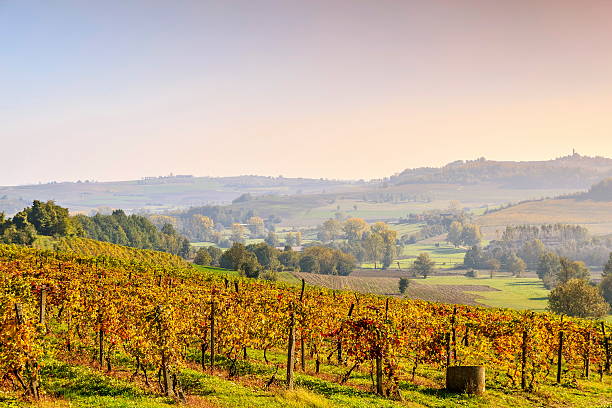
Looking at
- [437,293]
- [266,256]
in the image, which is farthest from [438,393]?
[266,256]

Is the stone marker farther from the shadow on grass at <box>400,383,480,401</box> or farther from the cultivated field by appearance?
the cultivated field

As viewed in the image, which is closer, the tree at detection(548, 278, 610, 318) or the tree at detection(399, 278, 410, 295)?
the tree at detection(548, 278, 610, 318)

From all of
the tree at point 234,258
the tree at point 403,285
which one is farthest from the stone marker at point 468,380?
the tree at point 403,285

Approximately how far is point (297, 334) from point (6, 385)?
16328mm

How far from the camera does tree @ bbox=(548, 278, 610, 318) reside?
102869 mm

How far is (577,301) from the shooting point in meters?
104

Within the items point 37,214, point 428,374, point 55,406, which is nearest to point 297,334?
point 428,374

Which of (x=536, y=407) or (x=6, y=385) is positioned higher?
(x=6, y=385)

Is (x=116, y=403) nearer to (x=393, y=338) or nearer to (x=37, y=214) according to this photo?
(x=393, y=338)

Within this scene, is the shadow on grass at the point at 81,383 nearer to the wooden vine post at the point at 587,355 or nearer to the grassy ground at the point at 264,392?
the grassy ground at the point at 264,392

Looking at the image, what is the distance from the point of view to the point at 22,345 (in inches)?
774

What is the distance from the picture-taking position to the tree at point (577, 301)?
337 feet

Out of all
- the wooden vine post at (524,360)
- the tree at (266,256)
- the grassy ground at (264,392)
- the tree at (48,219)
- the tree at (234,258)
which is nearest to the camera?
the grassy ground at (264,392)

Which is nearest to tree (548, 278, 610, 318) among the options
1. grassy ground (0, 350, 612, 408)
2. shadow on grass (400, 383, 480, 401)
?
grassy ground (0, 350, 612, 408)
